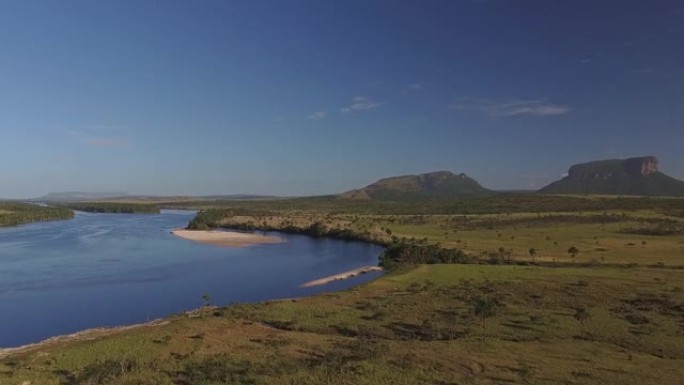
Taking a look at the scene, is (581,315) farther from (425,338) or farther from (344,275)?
(344,275)

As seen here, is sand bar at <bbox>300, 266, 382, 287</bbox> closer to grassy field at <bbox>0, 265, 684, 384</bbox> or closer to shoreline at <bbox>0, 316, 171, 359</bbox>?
grassy field at <bbox>0, 265, 684, 384</bbox>

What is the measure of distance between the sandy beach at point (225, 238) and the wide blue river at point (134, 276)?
5.22m

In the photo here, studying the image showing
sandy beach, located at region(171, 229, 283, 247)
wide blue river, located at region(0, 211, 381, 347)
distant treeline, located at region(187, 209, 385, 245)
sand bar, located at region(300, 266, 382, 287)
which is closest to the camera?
wide blue river, located at region(0, 211, 381, 347)

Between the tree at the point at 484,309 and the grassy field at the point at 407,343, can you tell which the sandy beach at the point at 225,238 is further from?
the tree at the point at 484,309

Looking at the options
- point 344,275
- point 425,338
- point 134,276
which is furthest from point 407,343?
point 134,276

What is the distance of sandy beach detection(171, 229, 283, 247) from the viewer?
12315 cm

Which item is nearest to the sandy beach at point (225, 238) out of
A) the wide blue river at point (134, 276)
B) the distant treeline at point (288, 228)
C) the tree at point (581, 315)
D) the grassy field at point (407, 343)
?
the wide blue river at point (134, 276)

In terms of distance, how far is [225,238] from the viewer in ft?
432

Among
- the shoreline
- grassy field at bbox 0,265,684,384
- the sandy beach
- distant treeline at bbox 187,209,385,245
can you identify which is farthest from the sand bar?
the sandy beach

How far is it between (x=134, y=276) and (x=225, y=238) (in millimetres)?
56504

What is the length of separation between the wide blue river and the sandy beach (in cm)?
522

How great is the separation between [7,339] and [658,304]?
182 ft

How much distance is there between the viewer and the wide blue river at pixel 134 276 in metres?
53.1

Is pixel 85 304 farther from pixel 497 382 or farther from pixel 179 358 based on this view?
pixel 497 382
